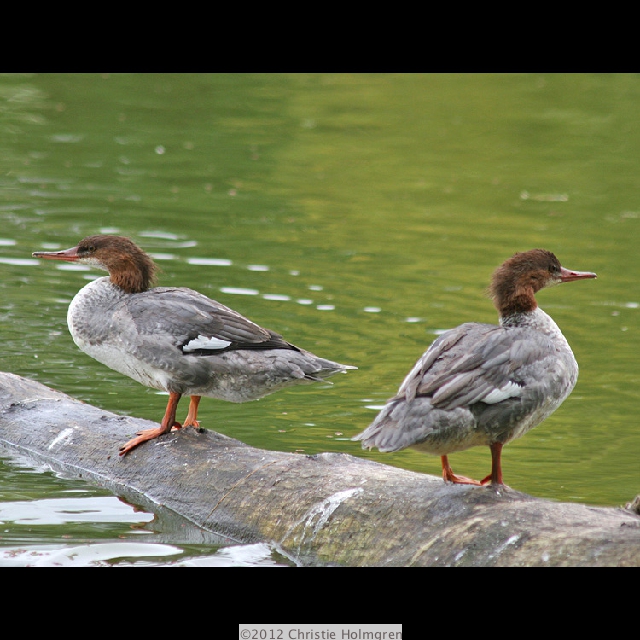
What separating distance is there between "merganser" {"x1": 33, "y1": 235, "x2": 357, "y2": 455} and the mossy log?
26 centimetres

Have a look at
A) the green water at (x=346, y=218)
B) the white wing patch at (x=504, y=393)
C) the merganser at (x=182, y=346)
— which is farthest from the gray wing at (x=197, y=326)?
the white wing patch at (x=504, y=393)

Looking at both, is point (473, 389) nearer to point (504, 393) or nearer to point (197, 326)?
point (504, 393)

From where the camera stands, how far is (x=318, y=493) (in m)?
5.34

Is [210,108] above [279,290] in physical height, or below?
above

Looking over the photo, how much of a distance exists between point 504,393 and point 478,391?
0.14 metres

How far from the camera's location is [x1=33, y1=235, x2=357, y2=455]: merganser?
6012 millimetres

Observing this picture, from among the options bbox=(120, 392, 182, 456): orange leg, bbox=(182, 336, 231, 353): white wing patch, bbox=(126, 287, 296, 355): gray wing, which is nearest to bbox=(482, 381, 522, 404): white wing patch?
bbox=(126, 287, 296, 355): gray wing

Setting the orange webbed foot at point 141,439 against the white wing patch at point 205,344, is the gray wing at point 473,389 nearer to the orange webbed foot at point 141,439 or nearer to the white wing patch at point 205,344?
the white wing patch at point 205,344

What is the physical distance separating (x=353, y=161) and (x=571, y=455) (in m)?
8.97

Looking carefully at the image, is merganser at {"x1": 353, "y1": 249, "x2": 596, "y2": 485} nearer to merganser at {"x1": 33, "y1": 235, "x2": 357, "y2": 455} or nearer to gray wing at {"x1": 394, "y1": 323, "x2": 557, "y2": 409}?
gray wing at {"x1": 394, "y1": 323, "x2": 557, "y2": 409}

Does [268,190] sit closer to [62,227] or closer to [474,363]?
[62,227]

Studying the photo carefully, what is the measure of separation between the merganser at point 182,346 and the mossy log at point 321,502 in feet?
0.87

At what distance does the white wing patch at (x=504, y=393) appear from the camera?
198 inches

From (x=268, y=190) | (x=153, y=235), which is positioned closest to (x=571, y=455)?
(x=153, y=235)
